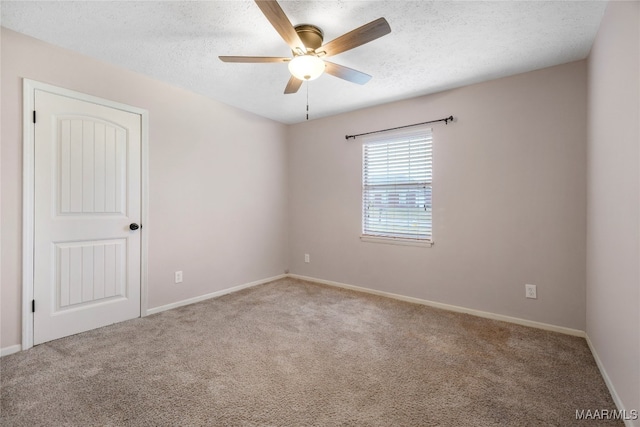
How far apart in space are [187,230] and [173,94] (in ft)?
4.98

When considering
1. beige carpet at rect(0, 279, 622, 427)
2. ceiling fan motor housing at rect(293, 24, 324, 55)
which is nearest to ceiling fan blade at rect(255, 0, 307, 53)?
ceiling fan motor housing at rect(293, 24, 324, 55)

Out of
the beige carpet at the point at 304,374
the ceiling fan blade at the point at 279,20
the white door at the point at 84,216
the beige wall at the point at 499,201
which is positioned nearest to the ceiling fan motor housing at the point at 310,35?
the ceiling fan blade at the point at 279,20

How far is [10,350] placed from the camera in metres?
2.20

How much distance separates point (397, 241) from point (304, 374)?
2.11 m

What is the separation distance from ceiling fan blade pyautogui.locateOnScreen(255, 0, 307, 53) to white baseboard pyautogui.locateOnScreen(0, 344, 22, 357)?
3.00 metres

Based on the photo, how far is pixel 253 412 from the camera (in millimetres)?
1590

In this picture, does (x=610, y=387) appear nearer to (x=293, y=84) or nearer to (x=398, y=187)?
(x=398, y=187)

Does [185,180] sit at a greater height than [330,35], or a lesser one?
lesser

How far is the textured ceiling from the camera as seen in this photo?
6.34ft

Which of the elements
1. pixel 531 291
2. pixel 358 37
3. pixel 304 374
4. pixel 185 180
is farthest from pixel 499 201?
pixel 185 180

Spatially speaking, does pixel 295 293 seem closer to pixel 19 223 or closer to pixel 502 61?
pixel 19 223

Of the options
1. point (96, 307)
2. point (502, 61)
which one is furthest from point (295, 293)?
point (502, 61)

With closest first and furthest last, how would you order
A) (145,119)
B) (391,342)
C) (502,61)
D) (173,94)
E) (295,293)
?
(391,342), (502,61), (145,119), (173,94), (295,293)

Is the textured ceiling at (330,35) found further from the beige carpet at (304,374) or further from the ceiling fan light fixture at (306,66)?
the beige carpet at (304,374)
